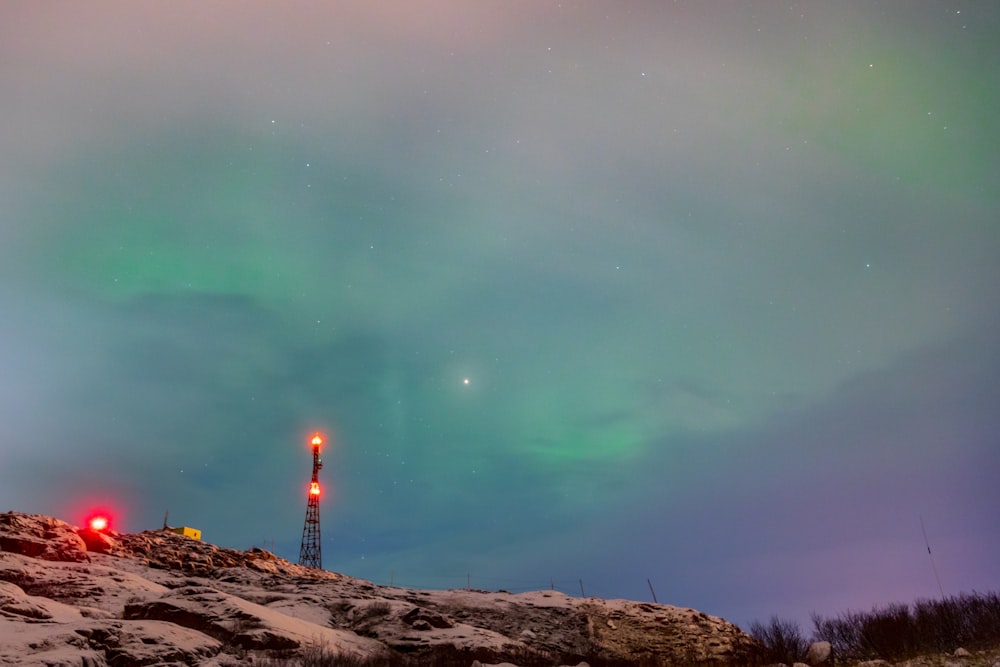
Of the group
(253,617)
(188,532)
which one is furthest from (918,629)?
(188,532)

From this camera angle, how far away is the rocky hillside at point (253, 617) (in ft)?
66.8

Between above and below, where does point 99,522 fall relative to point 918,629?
above

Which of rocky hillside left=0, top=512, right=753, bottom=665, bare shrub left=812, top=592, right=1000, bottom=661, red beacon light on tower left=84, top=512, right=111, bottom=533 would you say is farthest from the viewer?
red beacon light on tower left=84, top=512, right=111, bottom=533

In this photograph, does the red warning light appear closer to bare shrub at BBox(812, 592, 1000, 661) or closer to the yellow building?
the yellow building

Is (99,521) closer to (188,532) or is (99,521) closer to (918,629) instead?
(188,532)

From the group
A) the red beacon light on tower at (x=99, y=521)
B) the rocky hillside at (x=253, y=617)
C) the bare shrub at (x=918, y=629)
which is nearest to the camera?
the rocky hillside at (x=253, y=617)

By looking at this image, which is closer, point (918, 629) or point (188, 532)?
point (918, 629)

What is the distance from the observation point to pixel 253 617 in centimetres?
2547

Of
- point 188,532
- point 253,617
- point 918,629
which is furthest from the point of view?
point 188,532

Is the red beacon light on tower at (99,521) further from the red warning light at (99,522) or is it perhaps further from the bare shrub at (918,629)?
the bare shrub at (918,629)

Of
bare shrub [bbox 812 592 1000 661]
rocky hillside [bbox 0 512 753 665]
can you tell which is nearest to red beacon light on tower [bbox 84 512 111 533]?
rocky hillside [bbox 0 512 753 665]

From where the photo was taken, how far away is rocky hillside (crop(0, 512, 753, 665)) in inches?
802

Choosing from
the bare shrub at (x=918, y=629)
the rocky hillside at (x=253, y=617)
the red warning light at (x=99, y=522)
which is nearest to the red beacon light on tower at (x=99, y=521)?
the red warning light at (x=99, y=522)

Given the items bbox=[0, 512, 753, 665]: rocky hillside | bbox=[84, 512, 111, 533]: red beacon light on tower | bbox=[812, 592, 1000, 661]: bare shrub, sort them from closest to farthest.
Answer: bbox=[0, 512, 753, 665]: rocky hillside, bbox=[812, 592, 1000, 661]: bare shrub, bbox=[84, 512, 111, 533]: red beacon light on tower
